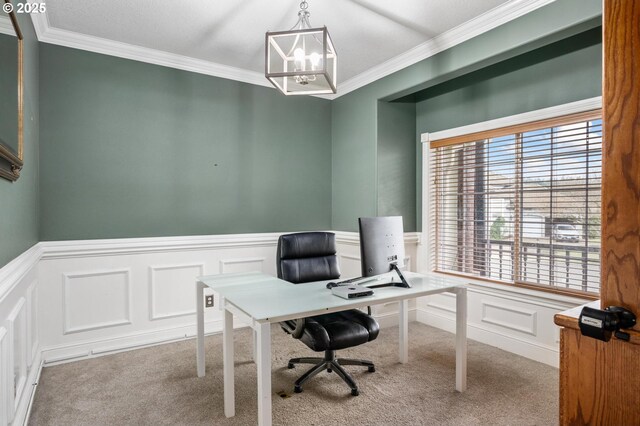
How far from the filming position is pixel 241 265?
3.65m

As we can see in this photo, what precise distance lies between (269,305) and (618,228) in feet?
4.75

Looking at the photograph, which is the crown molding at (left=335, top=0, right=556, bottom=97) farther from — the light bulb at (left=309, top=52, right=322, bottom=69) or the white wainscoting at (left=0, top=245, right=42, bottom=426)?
the white wainscoting at (left=0, top=245, right=42, bottom=426)

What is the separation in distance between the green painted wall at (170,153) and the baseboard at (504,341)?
60.8 inches

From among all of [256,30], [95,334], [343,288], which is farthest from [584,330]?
[95,334]

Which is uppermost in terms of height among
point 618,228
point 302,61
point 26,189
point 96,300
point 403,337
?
point 302,61

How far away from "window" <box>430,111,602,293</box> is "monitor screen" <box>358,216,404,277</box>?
135cm

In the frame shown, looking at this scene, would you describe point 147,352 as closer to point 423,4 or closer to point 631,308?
point 631,308

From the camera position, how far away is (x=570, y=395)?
1.05 metres

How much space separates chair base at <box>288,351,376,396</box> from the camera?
2.34m

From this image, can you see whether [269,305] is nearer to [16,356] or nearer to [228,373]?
[228,373]

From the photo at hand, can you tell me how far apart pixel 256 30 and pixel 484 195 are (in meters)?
2.38

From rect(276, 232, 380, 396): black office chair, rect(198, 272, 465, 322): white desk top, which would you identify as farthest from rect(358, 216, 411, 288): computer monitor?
rect(276, 232, 380, 396): black office chair

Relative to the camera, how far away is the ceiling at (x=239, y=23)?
2.47m

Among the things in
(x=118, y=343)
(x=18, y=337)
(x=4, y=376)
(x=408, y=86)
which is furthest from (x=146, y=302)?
(x=408, y=86)
